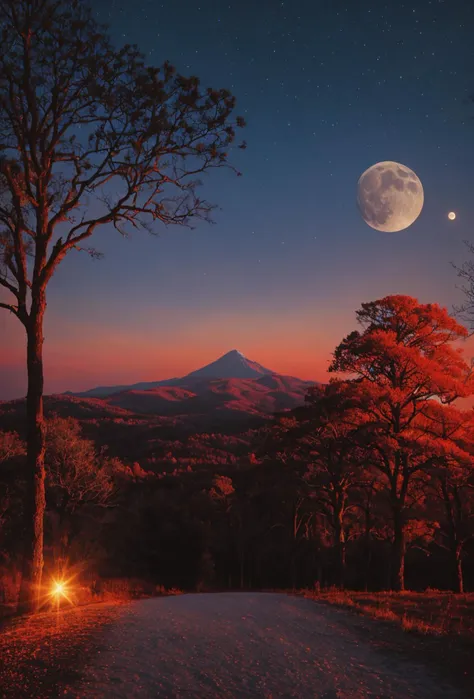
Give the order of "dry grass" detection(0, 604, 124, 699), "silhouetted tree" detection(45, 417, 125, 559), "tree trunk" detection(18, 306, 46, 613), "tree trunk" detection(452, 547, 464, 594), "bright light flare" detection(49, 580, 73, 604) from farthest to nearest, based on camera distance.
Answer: "silhouetted tree" detection(45, 417, 125, 559), "tree trunk" detection(452, 547, 464, 594), "bright light flare" detection(49, 580, 73, 604), "tree trunk" detection(18, 306, 46, 613), "dry grass" detection(0, 604, 124, 699)

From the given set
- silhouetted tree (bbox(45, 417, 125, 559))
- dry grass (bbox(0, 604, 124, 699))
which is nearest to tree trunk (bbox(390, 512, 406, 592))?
dry grass (bbox(0, 604, 124, 699))

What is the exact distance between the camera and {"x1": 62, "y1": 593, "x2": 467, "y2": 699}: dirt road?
17.5ft

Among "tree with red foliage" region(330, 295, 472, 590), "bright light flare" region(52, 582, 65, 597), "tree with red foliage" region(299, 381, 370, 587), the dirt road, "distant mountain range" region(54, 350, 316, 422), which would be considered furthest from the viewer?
"distant mountain range" region(54, 350, 316, 422)

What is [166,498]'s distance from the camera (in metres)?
41.8

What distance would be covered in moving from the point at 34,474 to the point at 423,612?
868 cm

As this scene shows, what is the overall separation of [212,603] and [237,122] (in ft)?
38.1

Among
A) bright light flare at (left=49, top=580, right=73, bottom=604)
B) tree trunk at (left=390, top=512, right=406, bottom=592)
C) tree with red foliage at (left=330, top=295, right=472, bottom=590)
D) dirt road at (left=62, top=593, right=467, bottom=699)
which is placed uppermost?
tree with red foliage at (left=330, top=295, right=472, bottom=590)

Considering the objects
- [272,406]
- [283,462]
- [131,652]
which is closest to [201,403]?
[272,406]

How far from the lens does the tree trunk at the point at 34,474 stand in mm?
10086

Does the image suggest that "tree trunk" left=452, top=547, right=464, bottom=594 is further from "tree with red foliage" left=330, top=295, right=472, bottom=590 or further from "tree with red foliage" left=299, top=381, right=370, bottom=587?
"tree with red foliage" left=330, top=295, right=472, bottom=590

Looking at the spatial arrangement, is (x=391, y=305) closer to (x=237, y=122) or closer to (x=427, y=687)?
(x=237, y=122)

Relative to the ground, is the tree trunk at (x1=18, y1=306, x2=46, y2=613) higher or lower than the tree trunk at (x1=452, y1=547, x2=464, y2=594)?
higher

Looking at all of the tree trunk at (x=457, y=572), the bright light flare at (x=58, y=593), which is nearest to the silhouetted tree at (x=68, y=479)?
the bright light flare at (x=58, y=593)

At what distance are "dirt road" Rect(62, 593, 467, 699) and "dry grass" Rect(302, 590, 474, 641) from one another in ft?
3.24
